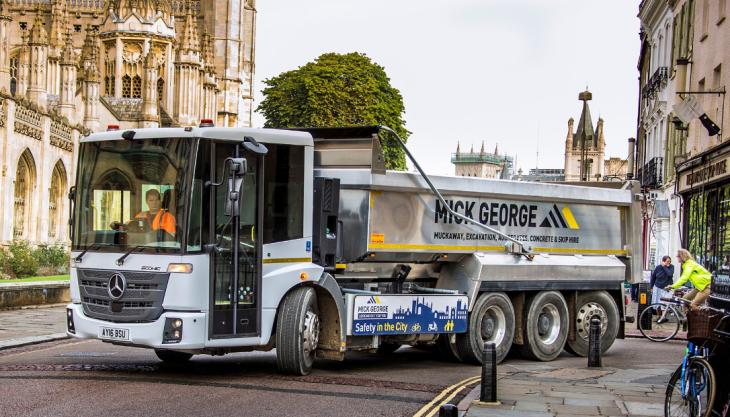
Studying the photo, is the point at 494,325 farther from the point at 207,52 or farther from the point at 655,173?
the point at 207,52

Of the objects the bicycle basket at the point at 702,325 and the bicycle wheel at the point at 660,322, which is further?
the bicycle wheel at the point at 660,322

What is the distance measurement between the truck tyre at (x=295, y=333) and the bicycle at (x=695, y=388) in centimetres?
493

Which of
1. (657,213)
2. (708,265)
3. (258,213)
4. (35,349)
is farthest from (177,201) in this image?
(657,213)

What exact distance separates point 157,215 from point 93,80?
152 feet

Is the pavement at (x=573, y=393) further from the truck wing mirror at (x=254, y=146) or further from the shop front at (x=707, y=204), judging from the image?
the shop front at (x=707, y=204)

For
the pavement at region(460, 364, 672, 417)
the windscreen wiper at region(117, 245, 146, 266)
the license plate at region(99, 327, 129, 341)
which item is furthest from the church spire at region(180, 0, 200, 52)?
the license plate at region(99, 327, 129, 341)

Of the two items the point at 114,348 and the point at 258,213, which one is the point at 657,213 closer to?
the point at 114,348

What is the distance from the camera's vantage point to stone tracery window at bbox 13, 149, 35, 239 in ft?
142

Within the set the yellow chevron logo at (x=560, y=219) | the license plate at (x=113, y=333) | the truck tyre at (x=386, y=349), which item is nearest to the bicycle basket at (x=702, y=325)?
the license plate at (x=113, y=333)

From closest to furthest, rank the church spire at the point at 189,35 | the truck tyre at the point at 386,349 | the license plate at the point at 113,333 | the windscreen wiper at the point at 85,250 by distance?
the license plate at the point at 113,333 < the windscreen wiper at the point at 85,250 < the truck tyre at the point at 386,349 < the church spire at the point at 189,35

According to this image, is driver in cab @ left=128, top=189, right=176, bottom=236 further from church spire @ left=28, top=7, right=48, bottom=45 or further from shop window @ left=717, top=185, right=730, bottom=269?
church spire @ left=28, top=7, right=48, bottom=45

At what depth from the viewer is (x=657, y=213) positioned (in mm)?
36125

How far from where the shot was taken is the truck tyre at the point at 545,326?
16.8m

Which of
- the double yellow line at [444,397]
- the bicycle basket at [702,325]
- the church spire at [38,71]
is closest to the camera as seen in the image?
the bicycle basket at [702,325]
